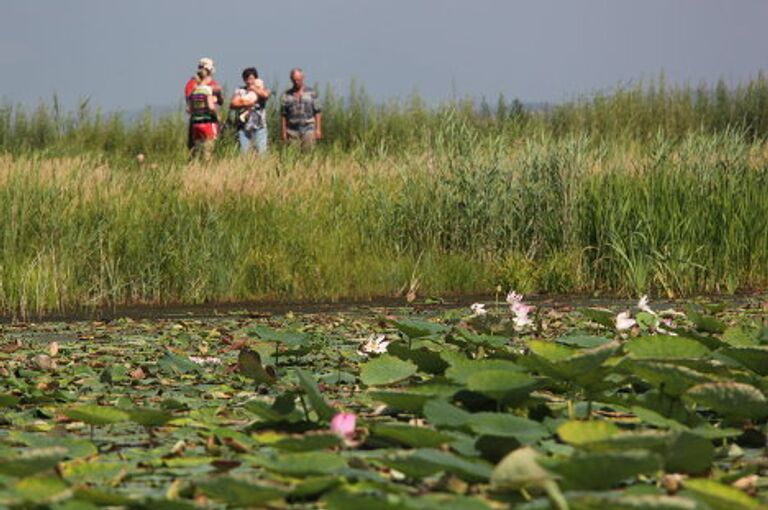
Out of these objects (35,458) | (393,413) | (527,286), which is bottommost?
(527,286)

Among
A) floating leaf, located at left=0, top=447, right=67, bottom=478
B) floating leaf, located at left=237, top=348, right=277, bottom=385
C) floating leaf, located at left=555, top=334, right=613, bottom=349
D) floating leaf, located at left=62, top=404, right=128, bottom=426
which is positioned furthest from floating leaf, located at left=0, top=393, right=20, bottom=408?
floating leaf, located at left=555, top=334, right=613, bottom=349

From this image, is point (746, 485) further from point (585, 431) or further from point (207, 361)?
point (207, 361)

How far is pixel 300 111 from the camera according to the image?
58.5 feet

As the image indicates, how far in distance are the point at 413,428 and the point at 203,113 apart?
13.6 metres

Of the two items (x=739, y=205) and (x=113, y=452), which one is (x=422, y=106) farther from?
(x=113, y=452)

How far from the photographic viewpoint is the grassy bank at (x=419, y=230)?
995cm

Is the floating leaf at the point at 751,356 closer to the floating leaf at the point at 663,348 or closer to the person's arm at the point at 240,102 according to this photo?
the floating leaf at the point at 663,348

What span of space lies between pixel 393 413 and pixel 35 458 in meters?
1.42

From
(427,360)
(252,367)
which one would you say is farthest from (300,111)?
(427,360)

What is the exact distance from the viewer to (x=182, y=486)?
2.60 meters

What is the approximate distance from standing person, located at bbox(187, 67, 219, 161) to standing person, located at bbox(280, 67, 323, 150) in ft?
5.61

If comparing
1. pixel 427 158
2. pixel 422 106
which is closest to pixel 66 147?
pixel 422 106

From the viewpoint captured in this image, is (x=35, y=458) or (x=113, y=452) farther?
(x=113, y=452)

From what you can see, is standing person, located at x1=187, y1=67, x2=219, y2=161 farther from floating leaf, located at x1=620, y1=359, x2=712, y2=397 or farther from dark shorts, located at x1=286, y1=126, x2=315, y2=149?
floating leaf, located at x1=620, y1=359, x2=712, y2=397
